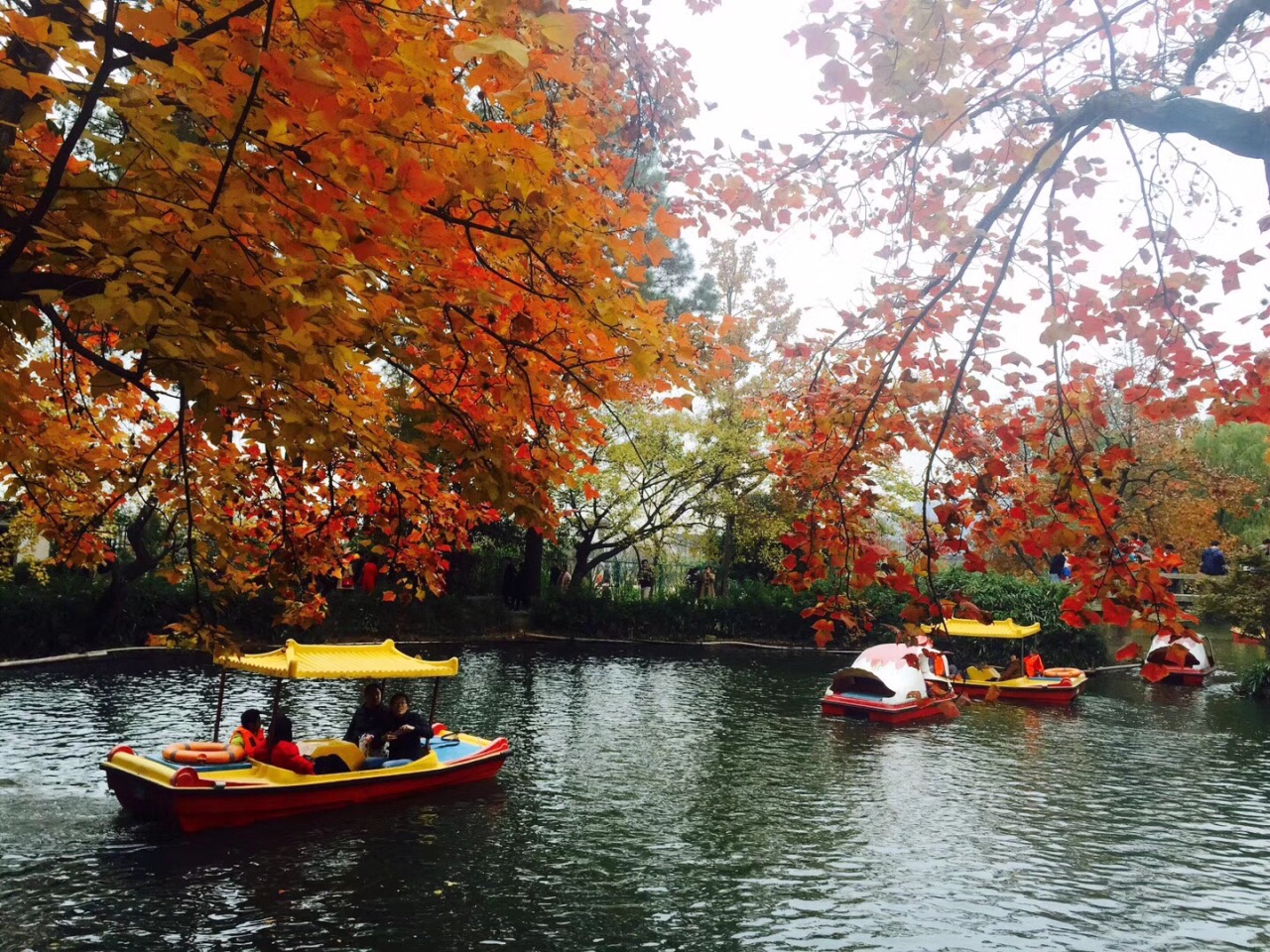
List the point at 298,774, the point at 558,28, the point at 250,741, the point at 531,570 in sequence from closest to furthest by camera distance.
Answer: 1. the point at 558,28
2. the point at 298,774
3. the point at 250,741
4. the point at 531,570

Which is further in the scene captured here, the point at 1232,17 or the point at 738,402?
the point at 738,402

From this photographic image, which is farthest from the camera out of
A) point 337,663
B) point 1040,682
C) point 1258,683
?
point 1258,683

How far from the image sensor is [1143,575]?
5.76m

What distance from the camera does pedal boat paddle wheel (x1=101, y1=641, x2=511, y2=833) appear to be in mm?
12828

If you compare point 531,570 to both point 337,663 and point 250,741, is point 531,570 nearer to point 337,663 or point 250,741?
point 337,663

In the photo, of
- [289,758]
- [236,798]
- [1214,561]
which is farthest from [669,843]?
[1214,561]

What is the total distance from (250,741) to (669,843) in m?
6.49

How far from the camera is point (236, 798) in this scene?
13039 millimetres

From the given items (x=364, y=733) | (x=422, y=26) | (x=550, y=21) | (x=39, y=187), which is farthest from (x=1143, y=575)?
(x=364, y=733)

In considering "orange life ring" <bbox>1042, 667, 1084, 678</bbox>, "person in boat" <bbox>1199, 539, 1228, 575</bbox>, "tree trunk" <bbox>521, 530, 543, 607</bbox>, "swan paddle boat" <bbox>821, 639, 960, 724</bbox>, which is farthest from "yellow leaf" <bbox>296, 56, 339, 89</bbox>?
"person in boat" <bbox>1199, 539, 1228, 575</bbox>

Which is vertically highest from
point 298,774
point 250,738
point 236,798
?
point 250,738

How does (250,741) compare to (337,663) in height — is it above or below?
below

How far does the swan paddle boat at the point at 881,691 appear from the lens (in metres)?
24.0

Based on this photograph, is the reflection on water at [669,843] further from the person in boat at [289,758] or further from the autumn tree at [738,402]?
the autumn tree at [738,402]
